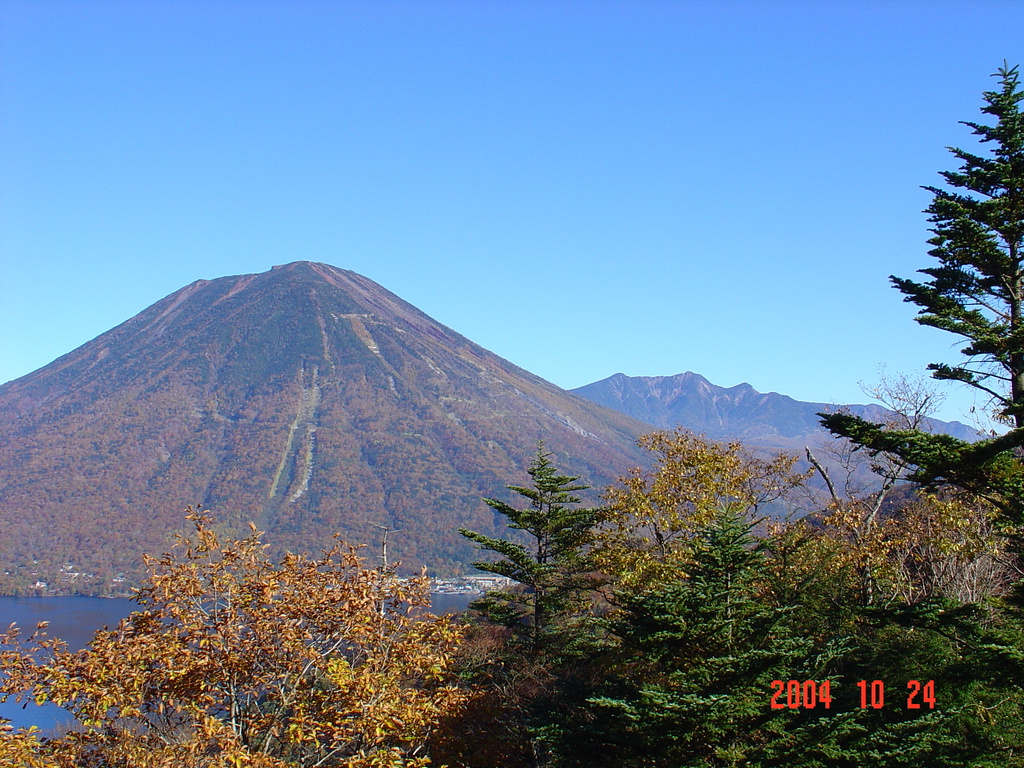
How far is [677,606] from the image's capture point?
1356cm

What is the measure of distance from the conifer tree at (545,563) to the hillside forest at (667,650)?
9.74 ft

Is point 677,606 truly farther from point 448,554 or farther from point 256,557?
point 448,554

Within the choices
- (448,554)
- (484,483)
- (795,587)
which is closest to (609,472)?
(484,483)

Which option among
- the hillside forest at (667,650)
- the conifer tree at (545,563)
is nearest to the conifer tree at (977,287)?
the hillside forest at (667,650)

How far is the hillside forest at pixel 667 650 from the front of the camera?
8.38 meters

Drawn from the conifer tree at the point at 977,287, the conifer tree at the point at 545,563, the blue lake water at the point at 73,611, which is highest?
the conifer tree at the point at 977,287
